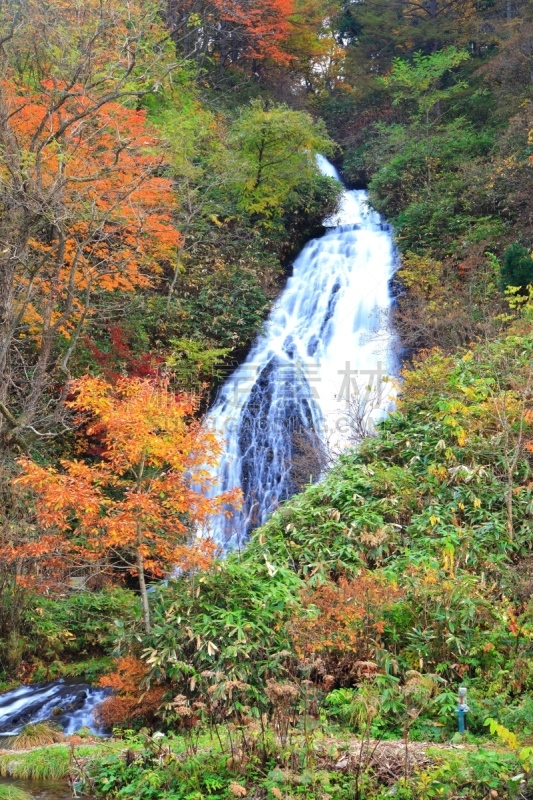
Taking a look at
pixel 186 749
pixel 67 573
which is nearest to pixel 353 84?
pixel 67 573

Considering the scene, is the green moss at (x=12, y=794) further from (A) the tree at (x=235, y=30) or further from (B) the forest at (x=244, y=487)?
(A) the tree at (x=235, y=30)

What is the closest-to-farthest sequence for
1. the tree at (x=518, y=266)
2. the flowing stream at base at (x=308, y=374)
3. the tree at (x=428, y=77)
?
the tree at (x=518, y=266)
the flowing stream at base at (x=308, y=374)
the tree at (x=428, y=77)

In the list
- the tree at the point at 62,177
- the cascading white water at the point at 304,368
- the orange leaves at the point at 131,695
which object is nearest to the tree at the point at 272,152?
the cascading white water at the point at 304,368

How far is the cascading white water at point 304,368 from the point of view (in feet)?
47.2

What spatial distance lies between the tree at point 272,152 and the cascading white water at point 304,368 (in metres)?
1.95

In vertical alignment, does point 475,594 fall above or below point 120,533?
below

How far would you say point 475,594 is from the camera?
23.4ft

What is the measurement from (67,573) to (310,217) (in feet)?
45.6

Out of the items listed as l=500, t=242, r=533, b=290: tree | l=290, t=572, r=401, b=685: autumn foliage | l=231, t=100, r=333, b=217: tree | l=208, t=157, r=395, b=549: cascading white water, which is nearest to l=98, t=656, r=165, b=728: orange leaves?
l=290, t=572, r=401, b=685: autumn foliage

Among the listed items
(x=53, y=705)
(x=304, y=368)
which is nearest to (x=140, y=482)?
(x=53, y=705)

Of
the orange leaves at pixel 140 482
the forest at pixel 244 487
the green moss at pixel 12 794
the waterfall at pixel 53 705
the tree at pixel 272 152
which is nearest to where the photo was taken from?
the green moss at pixel 12 794

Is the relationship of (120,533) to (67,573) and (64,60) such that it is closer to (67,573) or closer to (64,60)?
(67,573)

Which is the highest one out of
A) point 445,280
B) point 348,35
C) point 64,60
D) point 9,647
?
point 348,35

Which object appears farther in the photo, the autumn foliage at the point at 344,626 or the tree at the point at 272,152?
the tree at the point at 272,152
